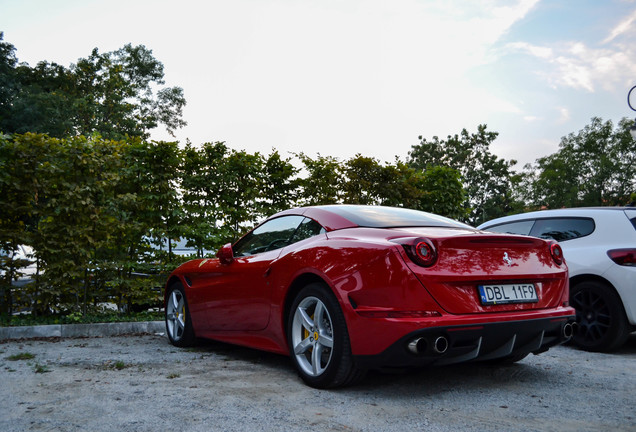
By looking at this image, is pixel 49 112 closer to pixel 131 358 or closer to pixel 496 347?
pixel 131 358

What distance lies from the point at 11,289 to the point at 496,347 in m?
6.92

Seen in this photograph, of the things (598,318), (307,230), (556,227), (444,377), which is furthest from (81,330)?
(598,318)

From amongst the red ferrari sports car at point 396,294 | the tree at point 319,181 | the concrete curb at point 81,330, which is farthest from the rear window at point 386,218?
the tree at point 319,181

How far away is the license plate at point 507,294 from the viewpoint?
375 cm

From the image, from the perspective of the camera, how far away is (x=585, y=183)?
186 ft

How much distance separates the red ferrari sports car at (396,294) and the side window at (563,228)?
7.03 feet

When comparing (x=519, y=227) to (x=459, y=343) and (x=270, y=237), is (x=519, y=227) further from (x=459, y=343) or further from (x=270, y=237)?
(x=459, y=343)

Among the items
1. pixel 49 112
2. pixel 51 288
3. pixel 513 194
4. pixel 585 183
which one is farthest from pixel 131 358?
pixel 513 194

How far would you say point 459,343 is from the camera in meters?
3.60

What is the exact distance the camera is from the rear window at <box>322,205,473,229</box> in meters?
4.37

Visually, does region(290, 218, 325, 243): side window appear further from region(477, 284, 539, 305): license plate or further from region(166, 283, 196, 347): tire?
region(166, 283, 196, 347): tire

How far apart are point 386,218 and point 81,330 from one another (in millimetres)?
5107

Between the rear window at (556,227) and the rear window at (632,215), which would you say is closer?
the rear window at (632,215)

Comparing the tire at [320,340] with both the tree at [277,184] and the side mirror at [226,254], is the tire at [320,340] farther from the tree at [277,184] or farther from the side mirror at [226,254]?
the tree at [277,184]
